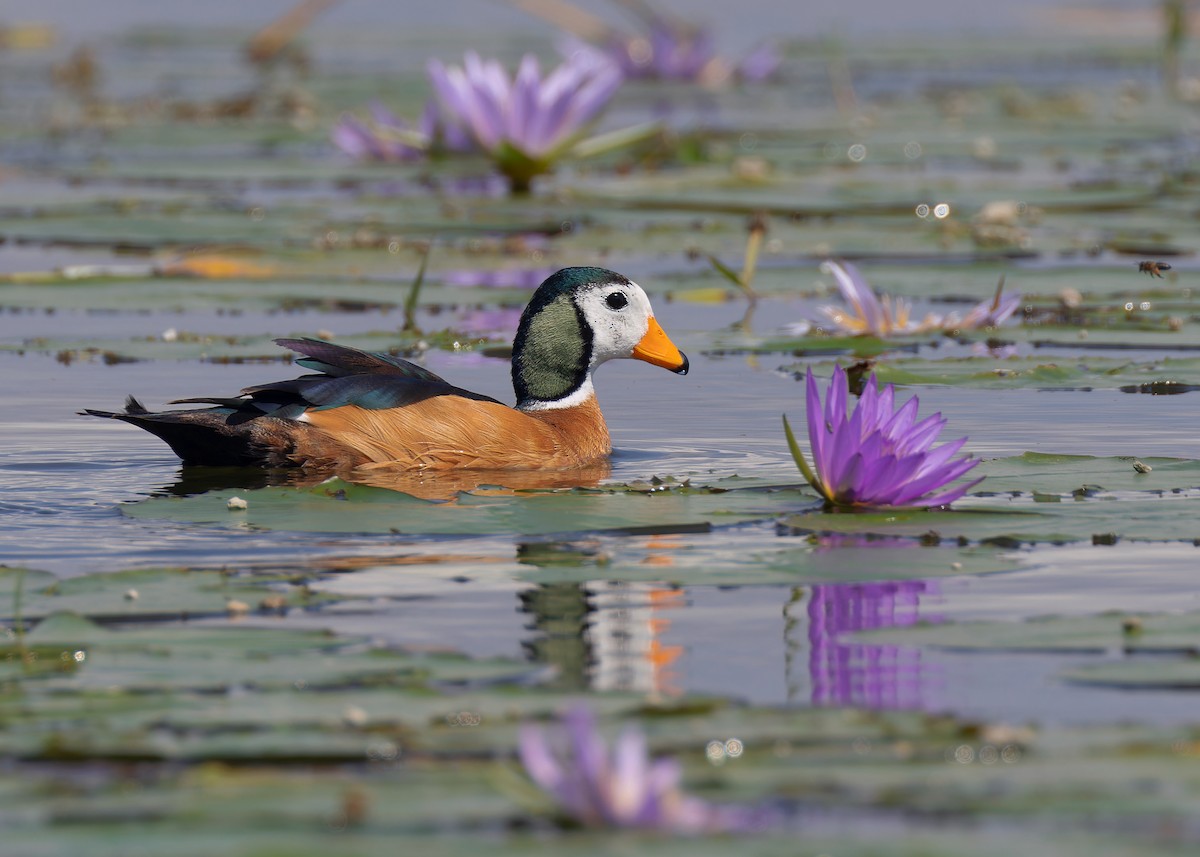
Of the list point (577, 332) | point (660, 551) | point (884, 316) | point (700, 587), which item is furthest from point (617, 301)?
point (700, 587)

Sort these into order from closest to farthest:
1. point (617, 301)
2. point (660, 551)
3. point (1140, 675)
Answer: point (1140, 675)
point (660, 551)
point (617, 301)

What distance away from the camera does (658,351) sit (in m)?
7.56

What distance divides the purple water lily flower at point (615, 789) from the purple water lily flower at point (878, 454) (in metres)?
2.39

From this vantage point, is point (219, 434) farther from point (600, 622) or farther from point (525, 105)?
point (525, 105)

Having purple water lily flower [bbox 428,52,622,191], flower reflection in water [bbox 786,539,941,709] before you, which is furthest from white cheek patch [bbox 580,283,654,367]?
purple water lily flower [bbox 428,52,622,191]

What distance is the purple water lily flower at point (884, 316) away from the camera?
8.54 m

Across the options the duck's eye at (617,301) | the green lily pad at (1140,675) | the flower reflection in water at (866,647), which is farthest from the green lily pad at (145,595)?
the duck's eye at (617,301)

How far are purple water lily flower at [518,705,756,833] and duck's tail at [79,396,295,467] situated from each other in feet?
12.4

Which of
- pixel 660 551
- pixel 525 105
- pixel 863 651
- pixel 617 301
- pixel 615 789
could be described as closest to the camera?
pixel 615 789

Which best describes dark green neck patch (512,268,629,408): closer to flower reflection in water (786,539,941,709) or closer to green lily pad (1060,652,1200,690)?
flower reflection in water (786,539,941,709)

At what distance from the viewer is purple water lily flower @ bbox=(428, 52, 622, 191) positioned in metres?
12.4

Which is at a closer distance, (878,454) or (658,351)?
(878,454)

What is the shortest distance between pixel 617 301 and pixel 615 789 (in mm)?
4591

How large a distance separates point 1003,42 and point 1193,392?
82.1ft
